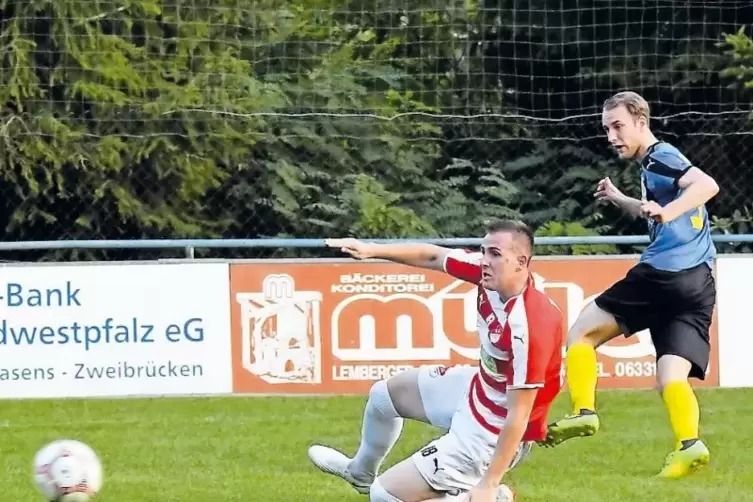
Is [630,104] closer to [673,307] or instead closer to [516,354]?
[673,307]

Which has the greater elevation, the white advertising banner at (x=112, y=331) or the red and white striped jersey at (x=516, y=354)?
the red and white striped jersey at (x=516, y=354)

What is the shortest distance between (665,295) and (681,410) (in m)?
0.64

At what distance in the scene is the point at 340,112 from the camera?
1527cm

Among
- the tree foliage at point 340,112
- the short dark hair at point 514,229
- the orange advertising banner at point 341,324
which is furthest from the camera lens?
the tree foliage at point 340,112

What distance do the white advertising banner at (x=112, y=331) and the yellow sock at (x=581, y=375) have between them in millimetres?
4236

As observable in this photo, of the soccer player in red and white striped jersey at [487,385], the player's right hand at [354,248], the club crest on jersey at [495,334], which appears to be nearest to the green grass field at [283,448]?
the soccer player in red and white striped jersey at [487,385]

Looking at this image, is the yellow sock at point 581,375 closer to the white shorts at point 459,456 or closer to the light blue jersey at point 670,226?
the light blue jersey at point 670,226

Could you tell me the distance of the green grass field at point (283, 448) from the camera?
7.37 metres

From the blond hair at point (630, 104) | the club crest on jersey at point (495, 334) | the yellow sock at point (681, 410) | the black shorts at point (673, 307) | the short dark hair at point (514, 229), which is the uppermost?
the blond hair at point (630, 104)

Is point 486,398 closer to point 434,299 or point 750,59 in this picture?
point 434,299

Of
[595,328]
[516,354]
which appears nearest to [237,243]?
[595,328]

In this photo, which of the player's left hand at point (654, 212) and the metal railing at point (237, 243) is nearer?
the player's left hand at point (654, 212)

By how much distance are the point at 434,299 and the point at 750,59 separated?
5.42 m

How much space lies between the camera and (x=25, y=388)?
37.6 ft
